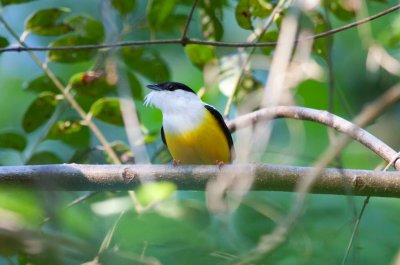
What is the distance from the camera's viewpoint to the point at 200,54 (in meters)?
3.98

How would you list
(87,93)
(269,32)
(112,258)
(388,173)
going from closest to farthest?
(112,258)
(388,173)
(269,32)
(87,93)

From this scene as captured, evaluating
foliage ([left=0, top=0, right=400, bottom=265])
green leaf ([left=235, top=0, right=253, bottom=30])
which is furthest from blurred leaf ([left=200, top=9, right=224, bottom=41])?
green leaf ([left=235, top=0, right=253, bottom=30])

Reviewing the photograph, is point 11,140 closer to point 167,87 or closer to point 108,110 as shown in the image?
point 108,110

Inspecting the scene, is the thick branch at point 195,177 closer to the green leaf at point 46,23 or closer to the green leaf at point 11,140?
the green leaf at point 11,140

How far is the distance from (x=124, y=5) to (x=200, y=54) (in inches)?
20.6

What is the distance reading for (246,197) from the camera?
172 centimetres

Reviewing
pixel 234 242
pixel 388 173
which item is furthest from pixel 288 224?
pixel 388 173

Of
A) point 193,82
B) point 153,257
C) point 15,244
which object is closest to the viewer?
point 15,244

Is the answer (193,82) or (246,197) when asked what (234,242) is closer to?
(246,197)

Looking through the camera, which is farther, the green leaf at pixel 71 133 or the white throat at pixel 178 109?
the white throat at pixel 178 109

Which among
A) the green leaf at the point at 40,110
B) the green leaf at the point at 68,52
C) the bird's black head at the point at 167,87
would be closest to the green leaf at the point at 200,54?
the bird's black head at the point at 167,87

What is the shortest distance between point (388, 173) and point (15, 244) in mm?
1784

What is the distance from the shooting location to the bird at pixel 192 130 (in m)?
4.08

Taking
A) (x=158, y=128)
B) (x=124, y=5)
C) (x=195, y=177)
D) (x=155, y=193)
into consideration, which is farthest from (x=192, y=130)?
(x=155, y=193)
